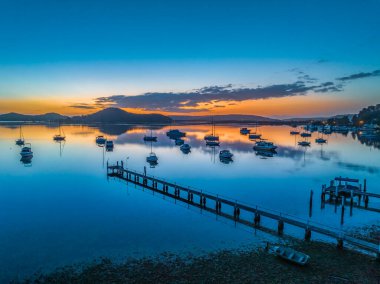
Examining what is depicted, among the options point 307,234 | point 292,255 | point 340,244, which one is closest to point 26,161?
point 307,234

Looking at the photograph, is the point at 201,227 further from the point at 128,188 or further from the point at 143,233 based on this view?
the point at 128,188

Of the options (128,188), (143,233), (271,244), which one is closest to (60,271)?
(143,233)

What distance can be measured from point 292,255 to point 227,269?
13.5 feet

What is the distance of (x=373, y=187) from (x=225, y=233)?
28.9 m

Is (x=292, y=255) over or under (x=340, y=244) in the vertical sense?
over

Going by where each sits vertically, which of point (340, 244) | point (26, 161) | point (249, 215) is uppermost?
point (340, 244)

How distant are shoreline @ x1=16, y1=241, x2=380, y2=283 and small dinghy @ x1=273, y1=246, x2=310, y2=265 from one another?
1.02 feet

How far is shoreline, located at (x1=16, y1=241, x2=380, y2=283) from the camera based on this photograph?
16.6 m

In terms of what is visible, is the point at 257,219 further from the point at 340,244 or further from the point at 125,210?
the point at 125,210

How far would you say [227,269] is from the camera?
17.9m

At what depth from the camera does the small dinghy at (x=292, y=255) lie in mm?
17875

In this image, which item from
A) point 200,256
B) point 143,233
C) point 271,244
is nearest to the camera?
point 200,256

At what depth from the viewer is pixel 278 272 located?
56.6 ft

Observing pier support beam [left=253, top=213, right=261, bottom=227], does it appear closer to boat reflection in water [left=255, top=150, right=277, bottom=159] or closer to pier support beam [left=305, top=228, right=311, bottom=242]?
pier support beam [left=305, top=228, right=311, bottom=242]
